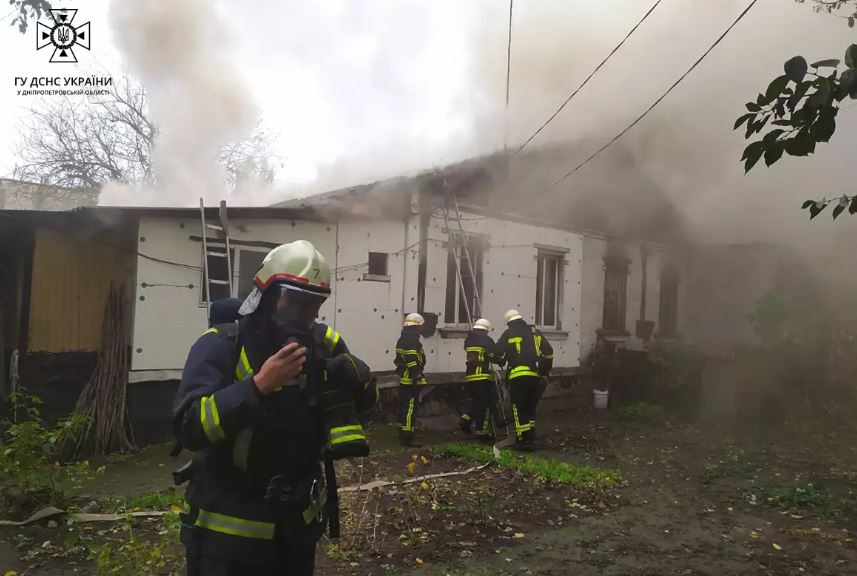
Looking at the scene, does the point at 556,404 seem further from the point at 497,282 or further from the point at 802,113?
the point at 802,113

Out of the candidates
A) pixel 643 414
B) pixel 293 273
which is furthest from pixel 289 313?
pixel 643 414

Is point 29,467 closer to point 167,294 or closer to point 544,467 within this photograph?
point 167,294

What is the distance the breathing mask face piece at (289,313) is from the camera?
2.06 m

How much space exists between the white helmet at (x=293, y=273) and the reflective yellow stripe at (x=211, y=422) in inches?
14.5

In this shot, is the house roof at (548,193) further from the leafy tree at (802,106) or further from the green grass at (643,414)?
the leafy tree at (802,106)

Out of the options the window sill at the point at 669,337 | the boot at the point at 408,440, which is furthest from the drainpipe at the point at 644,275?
the boot at the point at 408,440

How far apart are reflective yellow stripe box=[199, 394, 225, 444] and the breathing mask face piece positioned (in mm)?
342

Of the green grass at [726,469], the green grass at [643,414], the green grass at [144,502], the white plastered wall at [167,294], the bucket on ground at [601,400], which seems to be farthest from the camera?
the bucket on ground at [601,400]

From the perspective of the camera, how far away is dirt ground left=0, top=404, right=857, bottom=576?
4152 millimetres

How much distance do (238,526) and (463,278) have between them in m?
8.84

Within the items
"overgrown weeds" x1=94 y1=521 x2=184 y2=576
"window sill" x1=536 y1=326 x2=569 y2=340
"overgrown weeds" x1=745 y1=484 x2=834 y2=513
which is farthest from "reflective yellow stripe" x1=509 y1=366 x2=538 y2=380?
"overgrown weeds" x1=94 y1=521 x2=184 y2=576

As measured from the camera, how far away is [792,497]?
5.95 meters

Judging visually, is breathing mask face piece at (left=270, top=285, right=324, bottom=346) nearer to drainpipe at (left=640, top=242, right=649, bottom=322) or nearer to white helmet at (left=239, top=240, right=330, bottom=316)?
white helmet at (left=239, top=240, right=330, bottom=316)

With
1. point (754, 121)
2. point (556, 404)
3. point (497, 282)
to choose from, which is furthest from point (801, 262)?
point (754, 121)
